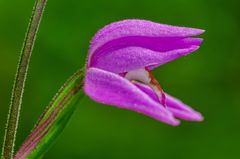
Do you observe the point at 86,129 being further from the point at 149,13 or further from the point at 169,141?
the point at 149,13

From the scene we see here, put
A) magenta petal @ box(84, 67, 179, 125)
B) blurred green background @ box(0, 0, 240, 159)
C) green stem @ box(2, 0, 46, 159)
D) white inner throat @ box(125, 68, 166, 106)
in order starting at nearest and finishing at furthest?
magenta petal @ box(84, 67, 179, 125) < green stem @ box(2, 0, 46, 159) < white inner throat @ box(125, 68, 166, 106) < blurred green background @ box(0, 0, 240, 159)

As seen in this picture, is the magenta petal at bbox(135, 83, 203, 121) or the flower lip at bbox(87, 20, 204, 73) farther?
the magenta petal at bbox(135, 83, 203, 121)

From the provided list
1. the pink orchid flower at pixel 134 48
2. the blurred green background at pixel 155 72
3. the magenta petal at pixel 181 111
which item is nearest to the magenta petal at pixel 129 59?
the pink orchid flower at pixel 134 48

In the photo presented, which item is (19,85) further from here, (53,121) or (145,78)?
(145,78)

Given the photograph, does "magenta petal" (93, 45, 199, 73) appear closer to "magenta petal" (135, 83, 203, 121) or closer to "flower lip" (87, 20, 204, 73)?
"flower lip" (87, 20, 204, 73)

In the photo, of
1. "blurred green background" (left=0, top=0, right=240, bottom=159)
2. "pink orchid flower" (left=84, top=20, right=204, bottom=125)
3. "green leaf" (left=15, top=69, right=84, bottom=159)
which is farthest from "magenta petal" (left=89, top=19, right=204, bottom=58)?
"blurred green background" (left=0, top=0, right=240, bottom=159)

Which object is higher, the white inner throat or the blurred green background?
the white inner throat

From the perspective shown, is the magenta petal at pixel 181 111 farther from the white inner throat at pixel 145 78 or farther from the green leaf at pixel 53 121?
the green leaf at pixel 53 121

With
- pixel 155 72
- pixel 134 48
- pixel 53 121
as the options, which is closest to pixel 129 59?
pixel 134 48
